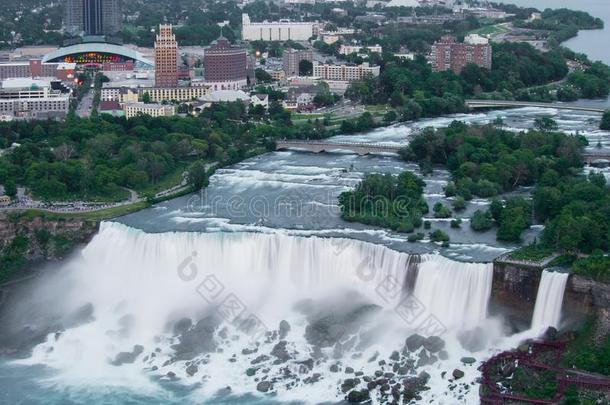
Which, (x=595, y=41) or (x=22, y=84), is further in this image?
(x=595, y=41)

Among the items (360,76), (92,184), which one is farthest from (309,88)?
(92,184)

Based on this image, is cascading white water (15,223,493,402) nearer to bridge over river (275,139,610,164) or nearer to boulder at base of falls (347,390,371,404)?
boulder at base of falls (347,390,371,404)

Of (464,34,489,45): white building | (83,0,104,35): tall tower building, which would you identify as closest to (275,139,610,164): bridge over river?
(464,34,489,45): white building

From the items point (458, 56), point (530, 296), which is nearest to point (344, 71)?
point (458, 56)

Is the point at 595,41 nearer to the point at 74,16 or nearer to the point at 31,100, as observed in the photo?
the point at 74,16

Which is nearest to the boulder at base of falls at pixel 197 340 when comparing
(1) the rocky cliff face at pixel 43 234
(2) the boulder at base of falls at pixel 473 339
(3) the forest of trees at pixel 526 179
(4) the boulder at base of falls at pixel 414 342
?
(4) the boulder at base of falls at pixel 414 342

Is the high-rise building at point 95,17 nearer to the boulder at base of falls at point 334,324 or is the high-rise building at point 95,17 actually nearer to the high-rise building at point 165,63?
the high-rise building at point 165,63

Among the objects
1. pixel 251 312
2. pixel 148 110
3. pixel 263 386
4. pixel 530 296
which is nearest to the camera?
pixel 263 386
